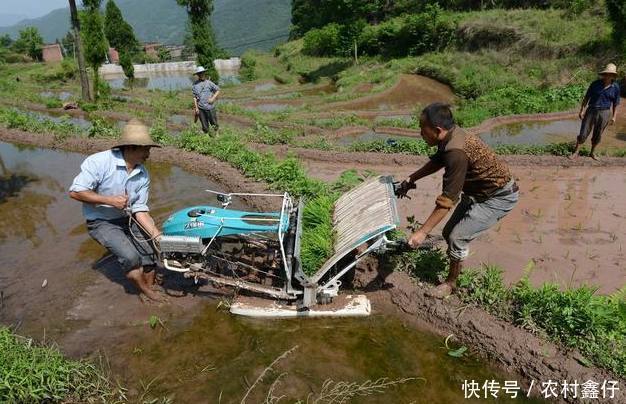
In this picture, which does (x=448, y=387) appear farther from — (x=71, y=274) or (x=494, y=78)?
(x=494, y=78)

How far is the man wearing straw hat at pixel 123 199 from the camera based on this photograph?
3592mm

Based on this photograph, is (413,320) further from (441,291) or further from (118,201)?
(118,201)

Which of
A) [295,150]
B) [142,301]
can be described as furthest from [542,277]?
[295,150]

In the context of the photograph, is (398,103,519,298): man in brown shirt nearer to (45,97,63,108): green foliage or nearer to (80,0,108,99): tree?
(45,97,63,108): green foliage

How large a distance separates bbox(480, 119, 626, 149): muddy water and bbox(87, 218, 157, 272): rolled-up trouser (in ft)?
31.6

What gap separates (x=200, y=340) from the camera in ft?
12.9

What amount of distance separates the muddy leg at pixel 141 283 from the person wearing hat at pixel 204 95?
592 cm

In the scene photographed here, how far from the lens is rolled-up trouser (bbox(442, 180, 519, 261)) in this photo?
3.79 metres

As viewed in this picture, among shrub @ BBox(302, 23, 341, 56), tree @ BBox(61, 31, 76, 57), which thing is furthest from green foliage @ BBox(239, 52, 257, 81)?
tree @ BBox(61, 31, 76, 57)

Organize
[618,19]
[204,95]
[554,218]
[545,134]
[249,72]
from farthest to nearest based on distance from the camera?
[249,72], [618,19], [545,134], [204,95], [554,218]

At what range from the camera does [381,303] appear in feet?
14.4

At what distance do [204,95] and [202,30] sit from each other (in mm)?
19527

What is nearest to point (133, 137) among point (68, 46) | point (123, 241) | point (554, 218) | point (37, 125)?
point (123, 241)

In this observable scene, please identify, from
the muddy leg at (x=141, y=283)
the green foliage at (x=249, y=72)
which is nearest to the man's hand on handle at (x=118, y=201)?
the muddy leg at (x=141, y=283)
